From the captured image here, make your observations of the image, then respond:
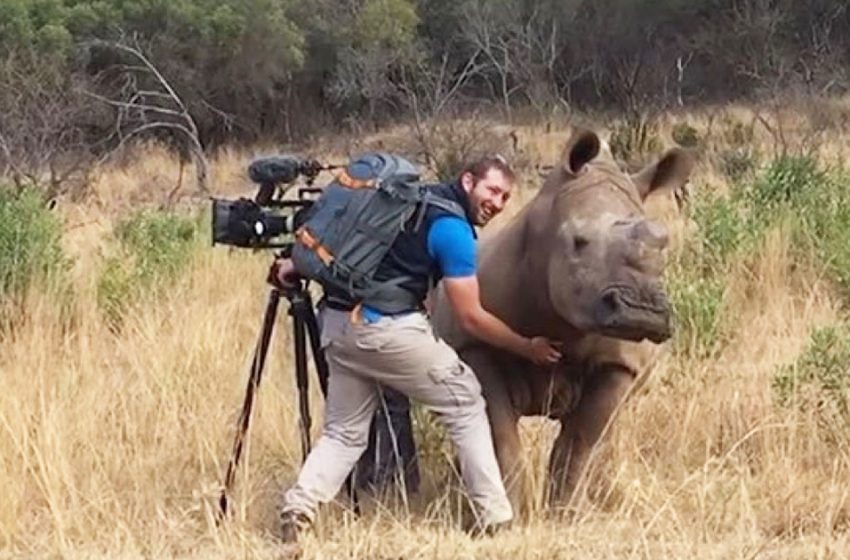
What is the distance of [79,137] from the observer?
26.9 meters

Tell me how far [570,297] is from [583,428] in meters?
0.70

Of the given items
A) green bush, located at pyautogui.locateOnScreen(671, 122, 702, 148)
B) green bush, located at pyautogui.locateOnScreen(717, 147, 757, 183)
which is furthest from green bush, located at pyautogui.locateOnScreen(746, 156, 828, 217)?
green bush, located at pyautogui.locateOnScreen(671, 122, 702, 148)

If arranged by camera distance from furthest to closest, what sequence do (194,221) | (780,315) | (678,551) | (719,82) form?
(719,82), (194,221), (780,315), (678,551)

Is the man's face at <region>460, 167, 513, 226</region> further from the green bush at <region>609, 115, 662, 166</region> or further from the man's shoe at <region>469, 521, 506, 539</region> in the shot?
the green bush at <region>609, 115, 662, 166</region>

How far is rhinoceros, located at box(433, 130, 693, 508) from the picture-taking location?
5531 millimetres

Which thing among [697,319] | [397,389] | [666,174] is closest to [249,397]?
[397,389]

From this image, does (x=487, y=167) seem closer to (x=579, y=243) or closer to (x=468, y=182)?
(x=468, y=182)

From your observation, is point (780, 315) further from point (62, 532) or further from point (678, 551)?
point (62, 532)

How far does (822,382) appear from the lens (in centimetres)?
689

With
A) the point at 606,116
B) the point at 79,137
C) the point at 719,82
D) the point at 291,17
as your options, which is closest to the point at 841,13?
the point at 719,82

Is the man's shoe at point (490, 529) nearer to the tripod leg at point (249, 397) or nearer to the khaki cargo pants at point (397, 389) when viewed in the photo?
the khaki cargo pants at point (397, 389)

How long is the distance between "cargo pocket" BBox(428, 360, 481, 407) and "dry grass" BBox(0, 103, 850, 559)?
1.61ft

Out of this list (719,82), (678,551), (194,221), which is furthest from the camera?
(719,82)

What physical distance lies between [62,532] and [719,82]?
28.8 metres
